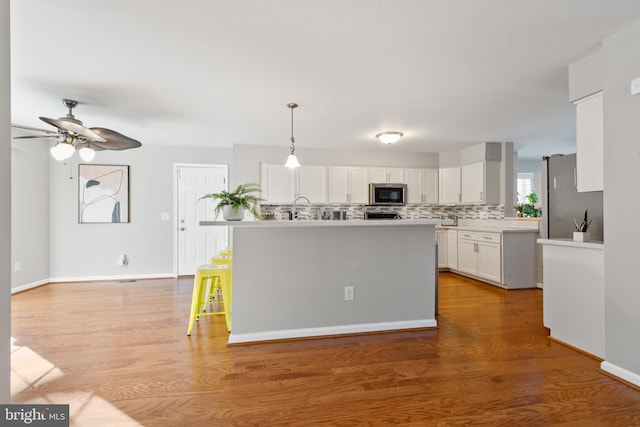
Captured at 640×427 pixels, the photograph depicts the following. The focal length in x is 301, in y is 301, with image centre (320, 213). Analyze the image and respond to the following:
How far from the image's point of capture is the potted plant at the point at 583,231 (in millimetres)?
2424

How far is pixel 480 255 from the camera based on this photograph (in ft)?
15.6

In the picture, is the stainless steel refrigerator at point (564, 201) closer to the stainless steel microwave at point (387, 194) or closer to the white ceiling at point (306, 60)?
the white ceiling at point (306, 60)

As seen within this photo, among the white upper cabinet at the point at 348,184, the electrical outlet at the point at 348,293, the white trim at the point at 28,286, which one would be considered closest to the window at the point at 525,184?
the white upper cabinet at the point at 348,184

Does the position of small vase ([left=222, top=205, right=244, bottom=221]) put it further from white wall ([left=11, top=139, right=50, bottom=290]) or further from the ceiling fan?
white wall ([left=11, top=139, right=50, bottom=290])

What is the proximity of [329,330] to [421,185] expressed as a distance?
12.7 ft

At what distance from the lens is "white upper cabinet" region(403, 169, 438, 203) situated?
568cm

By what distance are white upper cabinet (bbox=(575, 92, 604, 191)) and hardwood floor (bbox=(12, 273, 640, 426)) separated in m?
1.34

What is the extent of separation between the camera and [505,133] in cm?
444

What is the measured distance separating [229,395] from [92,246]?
176 inches

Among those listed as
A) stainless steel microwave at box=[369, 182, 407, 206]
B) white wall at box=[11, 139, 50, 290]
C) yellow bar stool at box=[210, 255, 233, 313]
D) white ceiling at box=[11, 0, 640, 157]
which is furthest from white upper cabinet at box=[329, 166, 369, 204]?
white wall at box=[11, 139, 50, 290]

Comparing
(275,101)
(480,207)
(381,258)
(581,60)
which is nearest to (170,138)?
(275,101)
